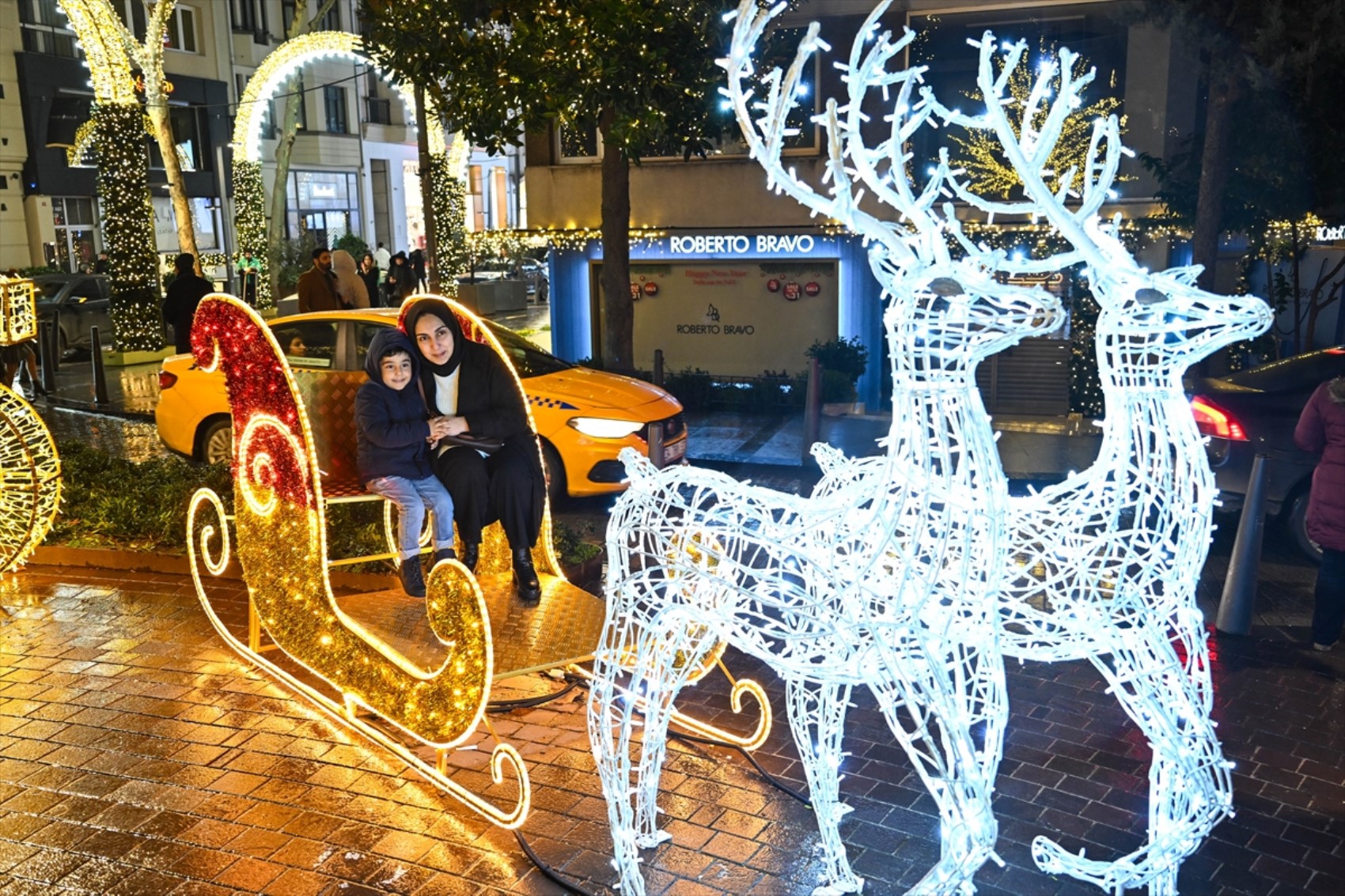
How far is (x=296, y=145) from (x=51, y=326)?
26.0m

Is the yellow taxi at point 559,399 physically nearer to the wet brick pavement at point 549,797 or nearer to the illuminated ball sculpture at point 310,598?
the illuminated ball sculpture at point 310,598

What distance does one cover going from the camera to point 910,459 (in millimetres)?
3305

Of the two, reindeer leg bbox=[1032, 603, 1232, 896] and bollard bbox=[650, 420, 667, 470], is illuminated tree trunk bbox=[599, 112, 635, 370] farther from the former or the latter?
reindeer leg bbox=[1032, 603, 1232, 896]

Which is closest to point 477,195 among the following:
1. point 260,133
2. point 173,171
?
point 260,133

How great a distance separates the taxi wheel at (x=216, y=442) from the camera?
34.6 ft

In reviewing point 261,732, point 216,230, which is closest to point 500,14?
point 261,732

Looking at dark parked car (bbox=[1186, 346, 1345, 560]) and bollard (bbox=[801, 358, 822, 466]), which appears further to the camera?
bollard (bbox=[801, 358, 822, 466])

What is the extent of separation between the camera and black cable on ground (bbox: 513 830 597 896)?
4168mm

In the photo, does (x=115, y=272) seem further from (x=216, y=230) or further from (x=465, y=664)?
(x=216, y=230)

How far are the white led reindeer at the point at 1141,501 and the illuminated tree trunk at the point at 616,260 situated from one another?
909cm

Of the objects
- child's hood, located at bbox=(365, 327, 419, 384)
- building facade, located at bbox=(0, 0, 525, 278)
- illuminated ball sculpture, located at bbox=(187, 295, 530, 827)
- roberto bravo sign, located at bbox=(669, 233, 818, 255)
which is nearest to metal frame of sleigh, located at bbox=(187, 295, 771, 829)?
illuminated ball sculpture, located at bbox=(187, 295, 530, 827)

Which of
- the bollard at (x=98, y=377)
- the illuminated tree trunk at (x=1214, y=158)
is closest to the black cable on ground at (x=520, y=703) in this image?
the illuminated tree trunk at (x=1214, y=158)

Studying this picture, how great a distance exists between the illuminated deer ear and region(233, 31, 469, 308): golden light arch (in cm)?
1597

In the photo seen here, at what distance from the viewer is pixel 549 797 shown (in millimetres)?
4863
